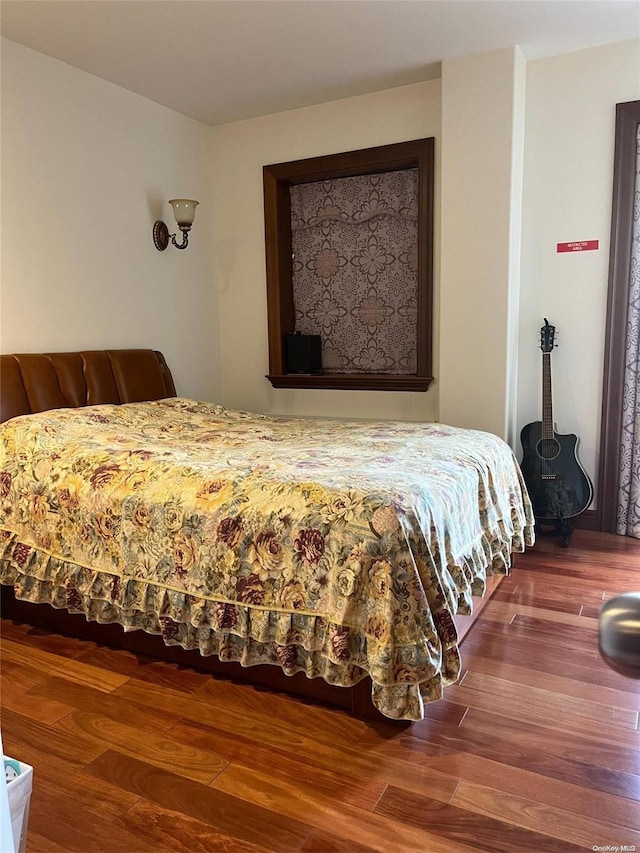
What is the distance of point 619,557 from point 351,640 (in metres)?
2.00

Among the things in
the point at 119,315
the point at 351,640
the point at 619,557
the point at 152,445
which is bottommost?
the point at 619,557

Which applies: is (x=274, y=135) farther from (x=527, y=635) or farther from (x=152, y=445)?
(x=527, y=635)

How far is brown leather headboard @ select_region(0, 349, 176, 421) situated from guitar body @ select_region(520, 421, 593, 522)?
2.12 metres

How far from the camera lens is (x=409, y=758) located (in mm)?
1720

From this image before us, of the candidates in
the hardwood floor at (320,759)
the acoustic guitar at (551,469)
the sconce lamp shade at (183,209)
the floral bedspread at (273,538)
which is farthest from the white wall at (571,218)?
the sconce lamp shade at (183,209)

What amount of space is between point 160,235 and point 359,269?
125cm

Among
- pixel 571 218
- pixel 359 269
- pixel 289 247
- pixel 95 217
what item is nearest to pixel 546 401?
pixel 571 218

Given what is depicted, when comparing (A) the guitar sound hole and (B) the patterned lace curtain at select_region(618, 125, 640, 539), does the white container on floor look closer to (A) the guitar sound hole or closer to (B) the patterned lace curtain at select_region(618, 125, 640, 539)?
(A) the guitar sound hole

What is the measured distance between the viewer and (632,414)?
3.42 metres

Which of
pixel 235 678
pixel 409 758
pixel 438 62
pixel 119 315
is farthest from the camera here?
pixel 119 315

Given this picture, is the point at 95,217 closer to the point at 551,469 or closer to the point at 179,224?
the point at 179,224

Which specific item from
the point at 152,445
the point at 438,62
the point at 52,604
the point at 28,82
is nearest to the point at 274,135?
the point at 438,62

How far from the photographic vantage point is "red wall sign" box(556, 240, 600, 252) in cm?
343

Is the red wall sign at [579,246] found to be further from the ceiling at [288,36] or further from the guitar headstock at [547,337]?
the ceiling at [288,36]
